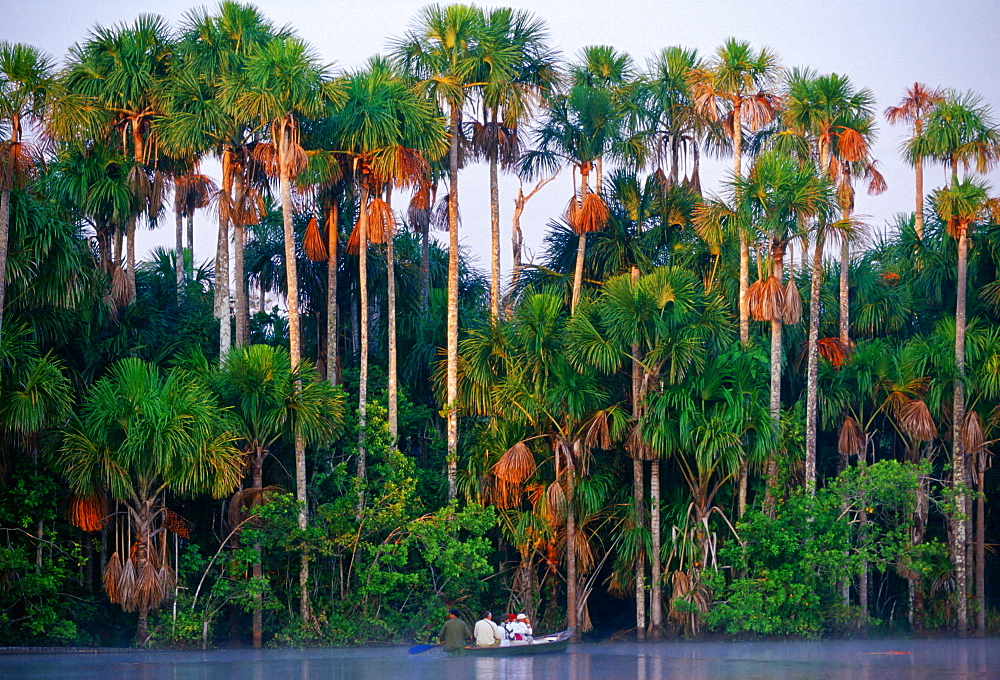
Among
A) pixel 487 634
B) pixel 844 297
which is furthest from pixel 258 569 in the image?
pixel 844 297

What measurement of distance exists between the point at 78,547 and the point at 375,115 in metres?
12.6

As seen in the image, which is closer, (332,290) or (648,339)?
→ (648,339)

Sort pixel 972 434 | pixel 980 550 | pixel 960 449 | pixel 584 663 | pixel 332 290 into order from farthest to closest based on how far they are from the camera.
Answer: pixel 980 550
pixel 960 449
pixel 972 434
pixel 332 290
pixel 584 663

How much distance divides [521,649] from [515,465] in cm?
504

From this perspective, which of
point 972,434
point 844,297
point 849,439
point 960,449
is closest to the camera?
point 972,434

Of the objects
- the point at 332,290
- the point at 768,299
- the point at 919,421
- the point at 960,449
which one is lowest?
the point at 960,449

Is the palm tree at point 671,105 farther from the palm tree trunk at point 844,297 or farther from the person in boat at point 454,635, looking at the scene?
the person in boat at point 454,635

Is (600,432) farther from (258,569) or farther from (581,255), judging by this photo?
(258,569)

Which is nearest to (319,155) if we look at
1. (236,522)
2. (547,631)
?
(236,522)

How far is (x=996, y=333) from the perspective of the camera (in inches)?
1410

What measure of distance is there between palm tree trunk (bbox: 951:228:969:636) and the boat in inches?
465

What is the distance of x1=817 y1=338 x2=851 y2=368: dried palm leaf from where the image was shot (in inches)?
1406

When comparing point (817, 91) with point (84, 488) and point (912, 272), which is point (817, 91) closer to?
point (912, 272)

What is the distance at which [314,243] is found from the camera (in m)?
34.9
